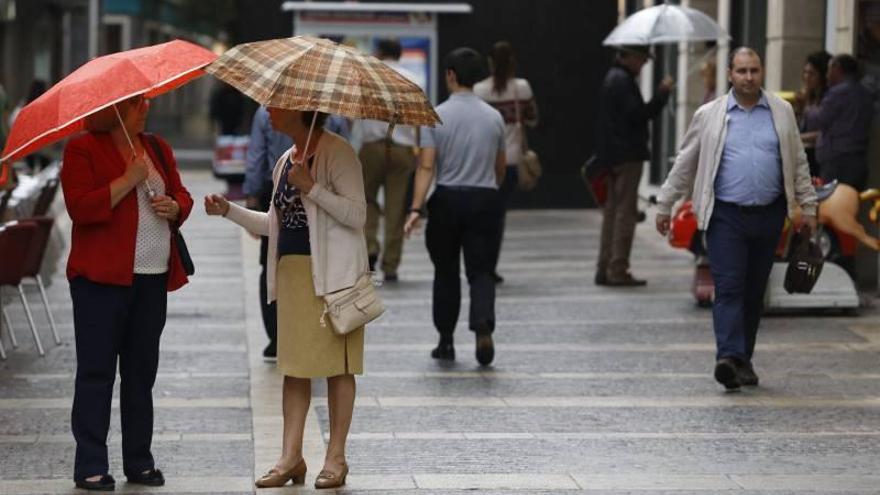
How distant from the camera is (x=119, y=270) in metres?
7.20

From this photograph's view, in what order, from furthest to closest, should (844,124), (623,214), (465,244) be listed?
(623,214), (844,124), (465,244)

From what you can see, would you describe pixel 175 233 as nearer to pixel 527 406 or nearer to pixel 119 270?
pixel 119 270

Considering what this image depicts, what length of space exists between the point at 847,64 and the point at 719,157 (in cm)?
475

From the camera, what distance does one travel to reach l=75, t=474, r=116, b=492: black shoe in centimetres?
729

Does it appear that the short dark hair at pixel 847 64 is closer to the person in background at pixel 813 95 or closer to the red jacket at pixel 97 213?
the person in background at pixel 813 95

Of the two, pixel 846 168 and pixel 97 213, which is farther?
pixel 846 168

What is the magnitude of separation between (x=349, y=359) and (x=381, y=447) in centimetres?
111

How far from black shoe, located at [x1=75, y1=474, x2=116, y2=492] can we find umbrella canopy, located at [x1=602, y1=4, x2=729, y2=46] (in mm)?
8286

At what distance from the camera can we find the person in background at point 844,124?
1393cm

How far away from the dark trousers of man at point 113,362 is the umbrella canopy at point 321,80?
1.01 metres

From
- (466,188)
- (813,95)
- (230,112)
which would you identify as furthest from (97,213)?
(230,112)

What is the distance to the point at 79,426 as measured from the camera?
729 cm

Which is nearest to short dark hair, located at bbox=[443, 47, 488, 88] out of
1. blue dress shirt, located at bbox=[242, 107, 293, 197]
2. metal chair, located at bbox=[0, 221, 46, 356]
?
blue dress shirt, located at bbox=[242, 107, 293, 197]

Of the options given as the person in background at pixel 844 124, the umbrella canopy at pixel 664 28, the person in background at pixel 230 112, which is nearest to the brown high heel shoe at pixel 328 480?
the person in background at pixel 844 124
